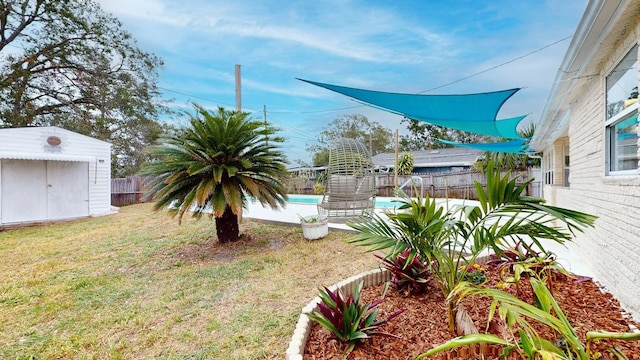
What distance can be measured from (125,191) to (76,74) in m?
5.57

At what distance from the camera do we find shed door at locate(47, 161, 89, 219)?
31.2 ft

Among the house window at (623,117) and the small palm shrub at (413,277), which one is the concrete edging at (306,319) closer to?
the small palm shrub at (413,277)

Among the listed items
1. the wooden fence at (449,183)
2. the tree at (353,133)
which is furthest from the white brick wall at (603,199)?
the tree at (353,133)

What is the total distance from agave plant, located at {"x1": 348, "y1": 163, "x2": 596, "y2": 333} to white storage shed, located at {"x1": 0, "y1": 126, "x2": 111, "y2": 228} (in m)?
11.0

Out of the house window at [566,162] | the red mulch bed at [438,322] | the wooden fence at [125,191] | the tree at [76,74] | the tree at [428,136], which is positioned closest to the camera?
the red mulch bed at [438,322]

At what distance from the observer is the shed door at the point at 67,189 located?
9.52 metres

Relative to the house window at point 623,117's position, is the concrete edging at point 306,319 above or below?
below

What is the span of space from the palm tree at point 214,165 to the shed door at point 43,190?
7.00 metres

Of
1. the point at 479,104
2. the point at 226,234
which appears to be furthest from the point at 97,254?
the point at 479,104

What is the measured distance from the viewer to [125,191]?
14281 millimetres

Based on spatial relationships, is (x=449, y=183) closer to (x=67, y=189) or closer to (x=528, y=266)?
(x=528, y=266)

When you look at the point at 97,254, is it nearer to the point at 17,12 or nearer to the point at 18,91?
the point at 18,91

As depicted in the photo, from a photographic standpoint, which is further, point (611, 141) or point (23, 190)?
point (23, 190)

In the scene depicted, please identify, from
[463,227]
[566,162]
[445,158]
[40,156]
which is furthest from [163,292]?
[445,158]
